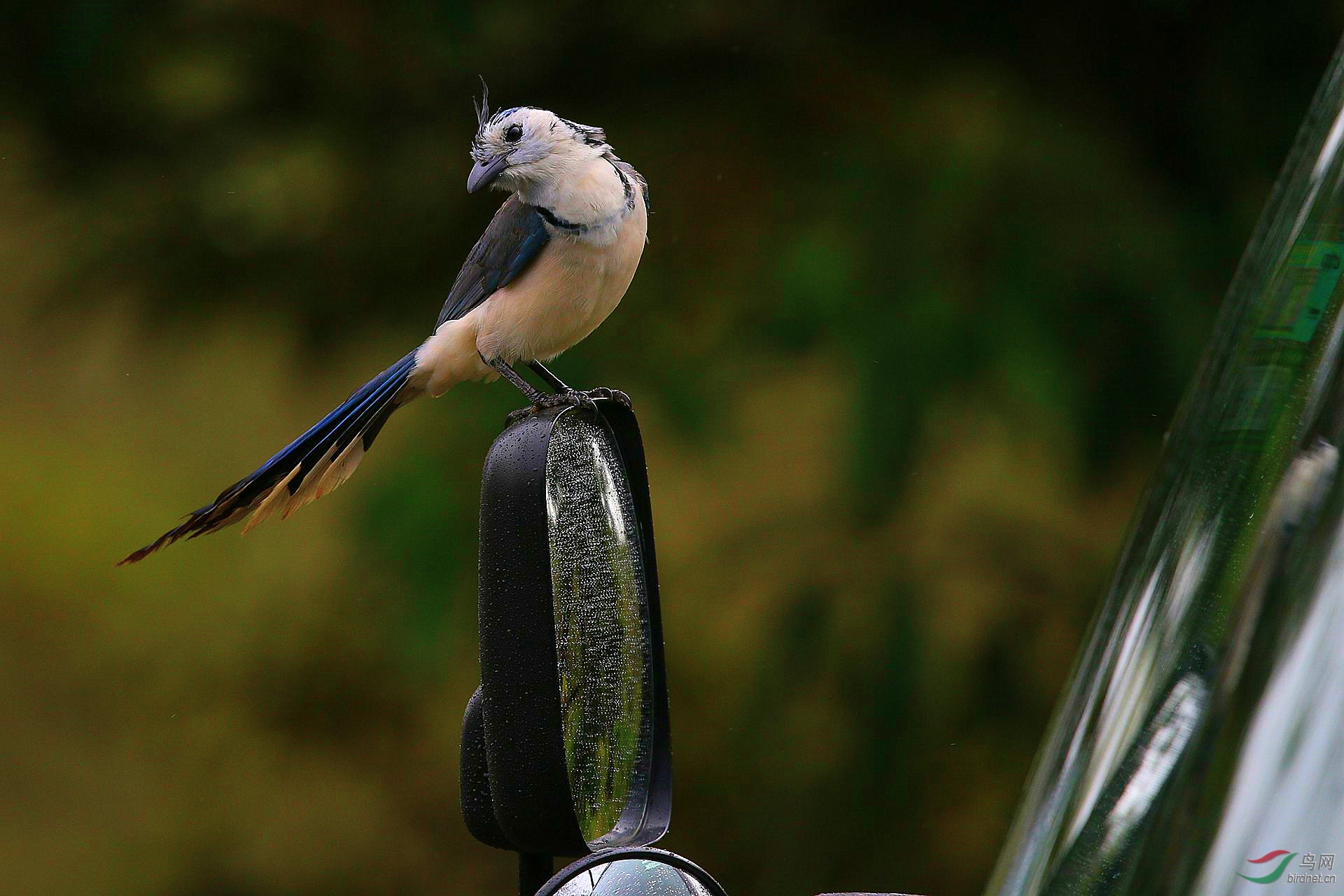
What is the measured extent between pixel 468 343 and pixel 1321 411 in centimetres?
151

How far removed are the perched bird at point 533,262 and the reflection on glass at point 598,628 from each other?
2.01 feet

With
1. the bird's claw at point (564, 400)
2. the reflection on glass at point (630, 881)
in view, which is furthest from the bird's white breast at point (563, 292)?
the reflection on glass at point (630, 881)

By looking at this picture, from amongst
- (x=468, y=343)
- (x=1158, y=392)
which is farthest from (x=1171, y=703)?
(x=1158, y=392)

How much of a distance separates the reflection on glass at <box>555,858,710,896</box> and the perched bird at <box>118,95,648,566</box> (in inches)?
33.9

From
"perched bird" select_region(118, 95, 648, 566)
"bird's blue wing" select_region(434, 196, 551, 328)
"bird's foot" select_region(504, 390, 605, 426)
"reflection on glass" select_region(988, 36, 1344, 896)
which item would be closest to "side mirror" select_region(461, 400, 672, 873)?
"bird's foot" select_region(504, 390, 605, 426)

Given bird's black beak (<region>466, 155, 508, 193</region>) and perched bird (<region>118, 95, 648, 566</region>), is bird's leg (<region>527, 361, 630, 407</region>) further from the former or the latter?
bird's black beak (<region>466, 155, 508, 193</region>)

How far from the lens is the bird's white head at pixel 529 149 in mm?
1639

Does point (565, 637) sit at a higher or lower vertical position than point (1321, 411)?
lower

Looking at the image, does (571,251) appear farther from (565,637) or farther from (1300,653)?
(1300,653)

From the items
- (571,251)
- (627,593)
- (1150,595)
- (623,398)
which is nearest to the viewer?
(1150,595)

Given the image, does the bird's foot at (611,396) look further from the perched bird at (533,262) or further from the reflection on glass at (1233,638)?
the reflection on glass at (1233,638)

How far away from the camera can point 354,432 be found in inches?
61.4

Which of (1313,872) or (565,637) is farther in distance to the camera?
(565,637)

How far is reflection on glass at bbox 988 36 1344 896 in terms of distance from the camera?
293mm
